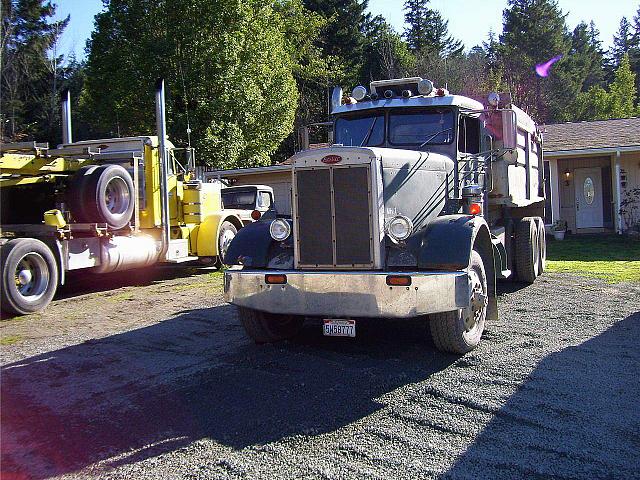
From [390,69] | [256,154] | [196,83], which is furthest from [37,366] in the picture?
[390,69]

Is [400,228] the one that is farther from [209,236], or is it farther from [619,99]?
[619,99]

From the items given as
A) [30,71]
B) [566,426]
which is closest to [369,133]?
[566,426]

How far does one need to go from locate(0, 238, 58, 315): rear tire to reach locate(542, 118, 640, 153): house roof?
567 inches

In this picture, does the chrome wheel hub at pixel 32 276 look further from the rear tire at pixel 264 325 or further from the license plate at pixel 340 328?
the license plate at pixel 340 328

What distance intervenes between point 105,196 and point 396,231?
6.43 metres

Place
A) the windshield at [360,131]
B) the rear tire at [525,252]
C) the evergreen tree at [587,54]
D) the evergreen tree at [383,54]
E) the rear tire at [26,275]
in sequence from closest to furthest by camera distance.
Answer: the windshield at [360,131], the rear tire at [26,275], the rear tire at [525,252], the evergreen tree at [383,54], the evergreen tree at [587,54]

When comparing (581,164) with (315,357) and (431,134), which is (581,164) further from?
(315,357)

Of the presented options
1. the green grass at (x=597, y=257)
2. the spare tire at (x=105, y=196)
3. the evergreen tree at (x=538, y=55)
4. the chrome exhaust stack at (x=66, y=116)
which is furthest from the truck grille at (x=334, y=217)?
the evergreen tree at (x=538, y=55)

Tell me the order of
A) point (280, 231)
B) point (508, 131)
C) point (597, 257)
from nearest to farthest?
point (280, 231) < point (508, 131) < point (597, 257)

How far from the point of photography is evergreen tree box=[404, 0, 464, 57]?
47.8 meters

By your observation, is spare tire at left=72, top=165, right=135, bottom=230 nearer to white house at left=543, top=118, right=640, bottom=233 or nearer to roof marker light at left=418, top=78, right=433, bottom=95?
roof marker light at left=418, top=78, right=433, bottom=95

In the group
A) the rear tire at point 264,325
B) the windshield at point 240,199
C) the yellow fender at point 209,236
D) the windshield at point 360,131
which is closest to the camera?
the rear tire at point 264,325

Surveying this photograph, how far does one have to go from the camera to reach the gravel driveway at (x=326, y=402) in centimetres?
378

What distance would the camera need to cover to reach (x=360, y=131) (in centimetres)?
748
